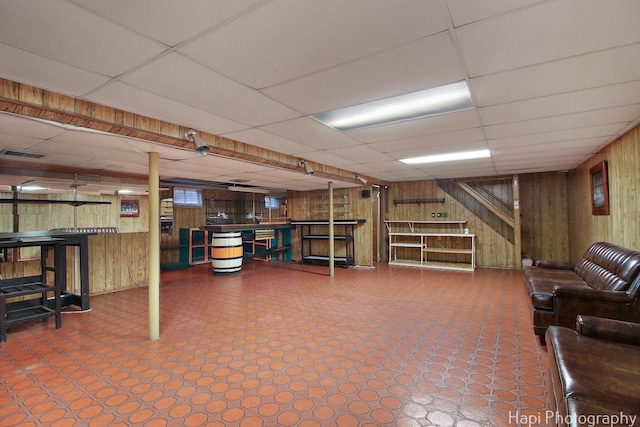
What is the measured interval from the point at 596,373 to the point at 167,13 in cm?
283

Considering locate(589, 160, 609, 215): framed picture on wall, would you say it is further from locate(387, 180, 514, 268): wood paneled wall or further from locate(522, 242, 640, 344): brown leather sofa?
locate(387, 180, 514, 268): wood paneled wall

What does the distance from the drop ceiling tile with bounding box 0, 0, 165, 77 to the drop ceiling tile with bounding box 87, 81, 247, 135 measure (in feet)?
1.16

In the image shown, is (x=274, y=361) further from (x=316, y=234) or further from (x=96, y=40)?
(x=316, y=234)

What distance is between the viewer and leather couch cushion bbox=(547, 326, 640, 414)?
1402 mm

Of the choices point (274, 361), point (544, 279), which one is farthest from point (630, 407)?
point (544, 279)

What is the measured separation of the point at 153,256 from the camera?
3486mm

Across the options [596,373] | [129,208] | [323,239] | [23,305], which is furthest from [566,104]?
[129,208]

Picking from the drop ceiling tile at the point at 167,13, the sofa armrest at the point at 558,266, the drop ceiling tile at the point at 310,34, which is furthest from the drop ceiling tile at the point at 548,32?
the sofa armrest at the point at 558,266

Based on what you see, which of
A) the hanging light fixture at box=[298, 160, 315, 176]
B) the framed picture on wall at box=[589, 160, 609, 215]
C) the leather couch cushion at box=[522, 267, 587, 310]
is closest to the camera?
the leather couch cushion at box=[522, 267, 587, 310]

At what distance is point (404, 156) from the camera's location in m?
4.87

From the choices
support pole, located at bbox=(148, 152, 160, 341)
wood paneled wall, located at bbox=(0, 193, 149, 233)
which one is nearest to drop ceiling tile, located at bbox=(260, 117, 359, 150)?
support pole, located at bbox=(148, 152, 160, 341)

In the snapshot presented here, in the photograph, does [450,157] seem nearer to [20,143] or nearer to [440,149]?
[440,149]

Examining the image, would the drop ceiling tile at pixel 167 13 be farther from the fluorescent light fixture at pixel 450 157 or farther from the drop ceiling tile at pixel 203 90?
the fluorescent light fixture at pixel 450 157

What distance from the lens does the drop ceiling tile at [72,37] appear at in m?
1.35
